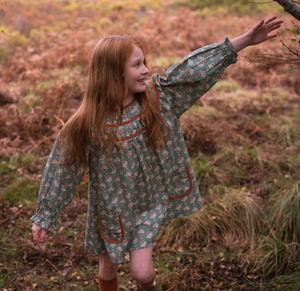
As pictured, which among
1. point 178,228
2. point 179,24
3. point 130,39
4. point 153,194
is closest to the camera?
point 130,39

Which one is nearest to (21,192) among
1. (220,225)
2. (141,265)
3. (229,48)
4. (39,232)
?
(39,232)

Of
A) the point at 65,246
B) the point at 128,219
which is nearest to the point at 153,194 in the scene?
the point at 128,219

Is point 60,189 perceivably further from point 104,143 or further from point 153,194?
point 153,194

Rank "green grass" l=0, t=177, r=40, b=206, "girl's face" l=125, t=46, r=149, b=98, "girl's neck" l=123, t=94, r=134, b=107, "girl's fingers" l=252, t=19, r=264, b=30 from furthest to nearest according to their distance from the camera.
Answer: "green grass" l=0, t=177, r=40, b=206 → "girl's neck" l=123, t=94, r=134, b=107 → "girl's face" l=125, t=46, r=149, b=98 → "girl's fingers" l=252, t=19, r=264, b=30

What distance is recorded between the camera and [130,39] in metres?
2.39

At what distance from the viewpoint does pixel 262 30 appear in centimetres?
232

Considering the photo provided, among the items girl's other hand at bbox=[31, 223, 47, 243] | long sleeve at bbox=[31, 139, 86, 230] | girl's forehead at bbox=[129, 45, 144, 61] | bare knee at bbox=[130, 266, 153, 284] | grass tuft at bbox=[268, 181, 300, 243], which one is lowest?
grass tuft at bbox=[268, 181, 300, 243]

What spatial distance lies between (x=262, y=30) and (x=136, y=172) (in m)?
1.10

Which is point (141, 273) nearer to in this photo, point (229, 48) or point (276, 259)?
point (276, 259)

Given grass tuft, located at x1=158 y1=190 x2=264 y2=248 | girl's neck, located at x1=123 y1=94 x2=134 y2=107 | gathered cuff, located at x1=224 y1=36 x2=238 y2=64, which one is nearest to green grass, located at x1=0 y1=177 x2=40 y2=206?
grass tuft, located at x1=158 y1=190 x2=264 y2=248

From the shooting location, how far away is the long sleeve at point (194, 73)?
2402 mm

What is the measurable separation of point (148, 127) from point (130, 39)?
20.8 inches

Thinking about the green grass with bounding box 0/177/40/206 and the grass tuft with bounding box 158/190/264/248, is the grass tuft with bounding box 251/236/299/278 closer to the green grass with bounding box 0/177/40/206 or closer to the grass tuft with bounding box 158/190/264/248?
the grass tuft with bounding box 158/190/264/248

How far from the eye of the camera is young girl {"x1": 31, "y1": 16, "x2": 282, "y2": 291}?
93.4 inches
